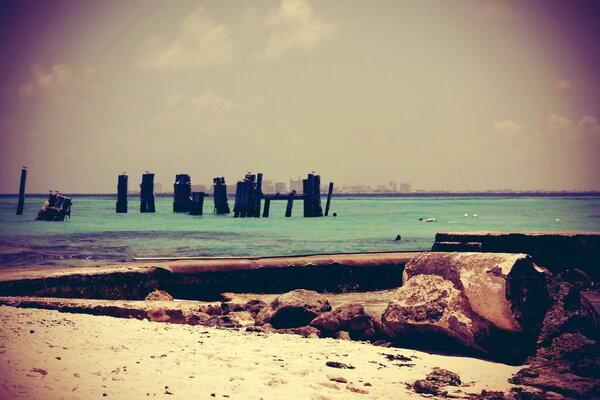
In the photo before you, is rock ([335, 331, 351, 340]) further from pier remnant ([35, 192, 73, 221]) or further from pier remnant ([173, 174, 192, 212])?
pier remnant ([173, 174, 192, 212])

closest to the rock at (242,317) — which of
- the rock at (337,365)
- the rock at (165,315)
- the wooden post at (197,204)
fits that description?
the rock at (165,315)

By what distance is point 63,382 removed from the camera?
381 centimetres

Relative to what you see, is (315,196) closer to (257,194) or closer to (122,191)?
(257,194)

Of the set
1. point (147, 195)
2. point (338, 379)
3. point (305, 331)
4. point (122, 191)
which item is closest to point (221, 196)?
point (147, 195)

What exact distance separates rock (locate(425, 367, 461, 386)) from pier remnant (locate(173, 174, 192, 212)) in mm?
44690

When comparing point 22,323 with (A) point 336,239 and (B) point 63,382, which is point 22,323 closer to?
(B) point 63,382

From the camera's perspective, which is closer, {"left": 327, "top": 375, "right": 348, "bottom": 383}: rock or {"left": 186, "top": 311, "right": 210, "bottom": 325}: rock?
{"left": 327, "top": 375, "right": 348, "bottom": 383}: rock

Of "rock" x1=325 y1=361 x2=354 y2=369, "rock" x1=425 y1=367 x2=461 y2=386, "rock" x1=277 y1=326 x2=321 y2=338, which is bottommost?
"rock" x1=277 y1=326 x2=321 y2=338

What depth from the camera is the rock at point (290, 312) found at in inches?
263

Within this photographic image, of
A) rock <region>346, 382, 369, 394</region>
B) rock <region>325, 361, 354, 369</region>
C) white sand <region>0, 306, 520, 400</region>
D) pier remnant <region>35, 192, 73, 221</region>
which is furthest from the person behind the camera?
pier remnant <region>35, 192, 73, 221</region>

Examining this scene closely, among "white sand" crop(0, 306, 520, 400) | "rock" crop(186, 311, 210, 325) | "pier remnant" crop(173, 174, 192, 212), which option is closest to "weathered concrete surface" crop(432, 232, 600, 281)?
"white sand" crop(0, 306, 520, 400)

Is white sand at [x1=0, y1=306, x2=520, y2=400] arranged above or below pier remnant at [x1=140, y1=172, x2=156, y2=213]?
below

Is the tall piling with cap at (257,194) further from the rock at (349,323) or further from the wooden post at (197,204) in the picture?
the rock at (349,323)

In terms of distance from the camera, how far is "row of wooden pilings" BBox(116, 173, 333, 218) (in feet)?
133
